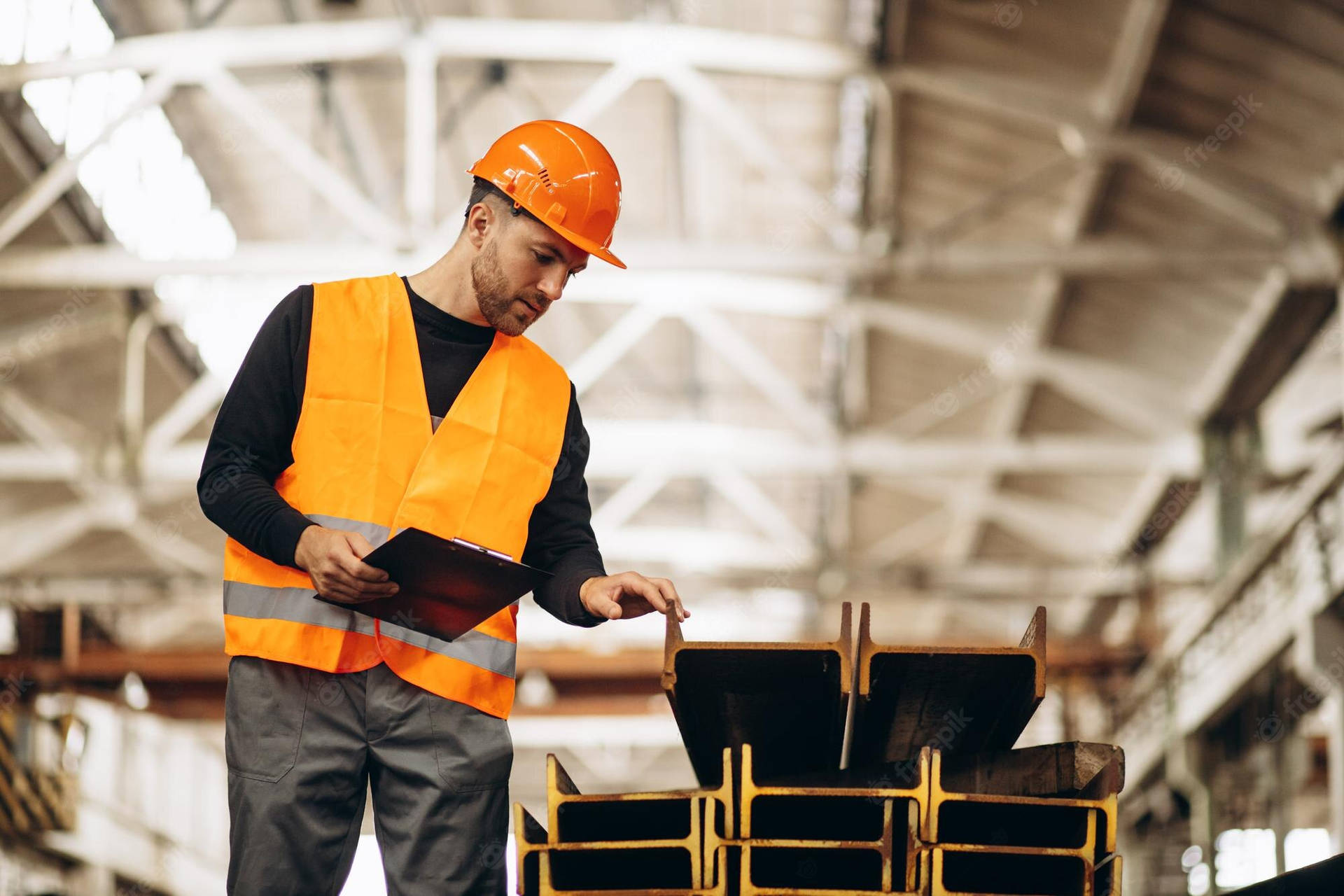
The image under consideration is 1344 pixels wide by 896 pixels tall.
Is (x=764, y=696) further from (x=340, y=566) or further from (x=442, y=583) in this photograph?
(x=340, y=566)

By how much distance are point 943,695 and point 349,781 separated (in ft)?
4.51

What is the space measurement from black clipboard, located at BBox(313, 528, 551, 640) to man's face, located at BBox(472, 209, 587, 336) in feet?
2.07

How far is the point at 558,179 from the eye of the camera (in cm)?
376

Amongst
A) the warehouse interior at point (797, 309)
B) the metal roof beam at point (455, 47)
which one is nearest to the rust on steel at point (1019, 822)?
the warehouse interior at point (797, 309)

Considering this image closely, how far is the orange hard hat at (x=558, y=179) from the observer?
148 inches

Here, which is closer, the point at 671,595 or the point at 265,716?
the point at 265,716

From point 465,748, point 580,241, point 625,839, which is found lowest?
point 625,839

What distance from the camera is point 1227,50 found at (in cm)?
1255

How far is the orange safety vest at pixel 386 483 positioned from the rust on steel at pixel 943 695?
33.7 inches

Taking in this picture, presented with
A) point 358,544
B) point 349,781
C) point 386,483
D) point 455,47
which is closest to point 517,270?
point 386,483

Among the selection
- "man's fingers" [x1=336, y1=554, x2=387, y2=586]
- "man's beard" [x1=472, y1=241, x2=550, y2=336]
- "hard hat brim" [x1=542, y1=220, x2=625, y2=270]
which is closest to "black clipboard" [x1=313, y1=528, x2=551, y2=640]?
"man's fingers" [x1=336, y1=554, x2=387, y2=586]

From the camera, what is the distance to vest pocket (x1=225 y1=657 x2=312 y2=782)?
3432mm

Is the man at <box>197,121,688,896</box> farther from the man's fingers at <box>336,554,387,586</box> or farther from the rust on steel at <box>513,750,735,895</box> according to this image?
the rust on steel at <box>513,750,735,895</box>

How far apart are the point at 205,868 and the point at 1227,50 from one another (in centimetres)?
2024
